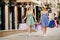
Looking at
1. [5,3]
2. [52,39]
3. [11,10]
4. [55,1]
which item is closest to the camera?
[52,39]

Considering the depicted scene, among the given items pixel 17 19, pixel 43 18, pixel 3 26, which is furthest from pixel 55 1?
pixel 43 18

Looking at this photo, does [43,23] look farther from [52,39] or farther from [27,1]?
[27,1]

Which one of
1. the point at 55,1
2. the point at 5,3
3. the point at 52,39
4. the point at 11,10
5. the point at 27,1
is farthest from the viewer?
the point at 55,1

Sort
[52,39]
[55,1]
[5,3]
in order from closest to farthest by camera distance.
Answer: [52,39]
[5,3]
[55,1]

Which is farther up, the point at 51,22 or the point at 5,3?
the point at 5,3

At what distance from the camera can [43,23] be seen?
55.4ft

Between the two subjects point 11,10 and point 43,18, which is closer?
point 43,18

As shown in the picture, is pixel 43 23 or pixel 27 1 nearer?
pixel 43 23

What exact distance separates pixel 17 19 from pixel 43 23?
20.8m

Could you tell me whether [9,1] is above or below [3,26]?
above

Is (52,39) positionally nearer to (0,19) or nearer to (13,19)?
(0,19)

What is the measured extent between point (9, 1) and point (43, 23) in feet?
51.7

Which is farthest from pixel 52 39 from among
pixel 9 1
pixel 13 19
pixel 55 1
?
pixel 55 1

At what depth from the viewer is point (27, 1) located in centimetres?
3434
